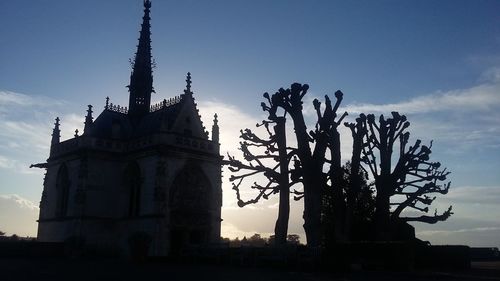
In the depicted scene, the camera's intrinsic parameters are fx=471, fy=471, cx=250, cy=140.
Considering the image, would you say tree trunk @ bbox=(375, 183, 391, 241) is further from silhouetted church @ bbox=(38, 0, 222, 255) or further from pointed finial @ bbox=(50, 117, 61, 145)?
pointed finial @ bbox=(50, 117, 61, 145)

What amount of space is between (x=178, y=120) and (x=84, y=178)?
976 cm

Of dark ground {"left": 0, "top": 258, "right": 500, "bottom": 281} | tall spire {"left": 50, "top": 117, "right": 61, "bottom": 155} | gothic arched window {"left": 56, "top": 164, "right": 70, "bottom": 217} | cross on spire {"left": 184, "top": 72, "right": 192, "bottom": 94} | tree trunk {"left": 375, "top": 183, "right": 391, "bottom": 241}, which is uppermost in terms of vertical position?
cross on spire {"left": 184, "top": 72, "right": 192, "bottom": 94}

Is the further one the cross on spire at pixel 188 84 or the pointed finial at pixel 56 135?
the pointed finial at pixel 56 135

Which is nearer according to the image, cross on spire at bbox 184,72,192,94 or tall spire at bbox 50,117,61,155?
cross on spire at bbox 184,72,192,94

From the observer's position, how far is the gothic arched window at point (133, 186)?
4178cm

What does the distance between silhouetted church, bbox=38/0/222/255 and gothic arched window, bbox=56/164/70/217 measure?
0.09m

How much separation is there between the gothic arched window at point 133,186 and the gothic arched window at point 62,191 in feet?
19.7

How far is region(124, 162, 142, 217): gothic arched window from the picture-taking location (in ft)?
137

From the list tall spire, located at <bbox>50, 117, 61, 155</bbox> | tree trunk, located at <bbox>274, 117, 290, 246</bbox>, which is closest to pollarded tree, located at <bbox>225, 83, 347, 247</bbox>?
tree trunk, located at <bbox>274, 117, 290, 246</bbox>

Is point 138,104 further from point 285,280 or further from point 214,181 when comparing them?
point 285,280

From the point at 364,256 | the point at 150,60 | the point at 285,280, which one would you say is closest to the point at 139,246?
the point at 364,256

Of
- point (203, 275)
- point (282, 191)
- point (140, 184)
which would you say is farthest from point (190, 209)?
point (203, 275)

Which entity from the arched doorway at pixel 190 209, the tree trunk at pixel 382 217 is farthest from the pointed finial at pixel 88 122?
the tree trunk at pixel 382 217

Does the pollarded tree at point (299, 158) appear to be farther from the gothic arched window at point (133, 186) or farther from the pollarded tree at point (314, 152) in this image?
the gothic arched window at point (133, 186)
